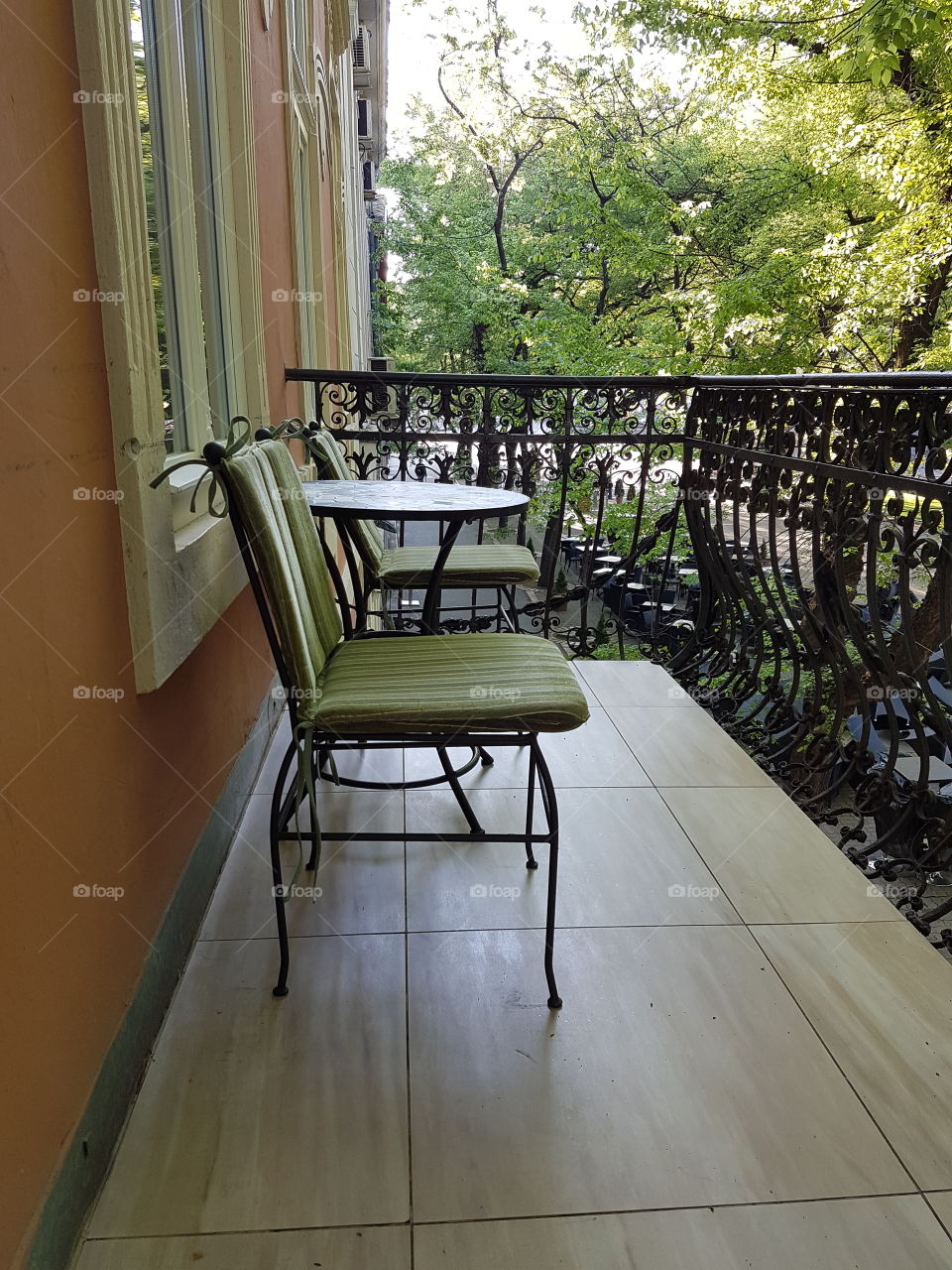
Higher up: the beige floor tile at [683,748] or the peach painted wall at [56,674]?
the peach painted wall at [56,674]

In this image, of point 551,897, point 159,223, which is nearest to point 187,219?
point 159,223

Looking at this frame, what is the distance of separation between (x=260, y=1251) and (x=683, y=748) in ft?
7.11

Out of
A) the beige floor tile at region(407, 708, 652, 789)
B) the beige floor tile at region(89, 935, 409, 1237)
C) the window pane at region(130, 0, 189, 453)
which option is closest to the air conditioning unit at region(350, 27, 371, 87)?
the window pane at region(130, 0, 189, 453)

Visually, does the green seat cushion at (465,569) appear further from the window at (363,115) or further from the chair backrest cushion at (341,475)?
the window at (363,115)

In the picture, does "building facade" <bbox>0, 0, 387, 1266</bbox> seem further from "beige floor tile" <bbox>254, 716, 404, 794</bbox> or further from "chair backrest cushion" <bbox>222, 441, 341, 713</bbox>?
"beige floor tile" <bbox>254, 716, 404, 794</bbox>

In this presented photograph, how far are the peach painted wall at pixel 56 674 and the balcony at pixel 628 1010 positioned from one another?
0.30 meters

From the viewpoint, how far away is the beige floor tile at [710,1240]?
124 centimetres

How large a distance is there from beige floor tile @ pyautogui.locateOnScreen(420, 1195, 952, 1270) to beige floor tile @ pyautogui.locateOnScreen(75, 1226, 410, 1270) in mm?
56

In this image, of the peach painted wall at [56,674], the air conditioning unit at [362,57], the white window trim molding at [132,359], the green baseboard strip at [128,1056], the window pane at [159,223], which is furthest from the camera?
the air conditioning unit at [362,57]

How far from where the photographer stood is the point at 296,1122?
1.46 meters

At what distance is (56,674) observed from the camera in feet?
3.84

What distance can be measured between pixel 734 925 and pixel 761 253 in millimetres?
11060

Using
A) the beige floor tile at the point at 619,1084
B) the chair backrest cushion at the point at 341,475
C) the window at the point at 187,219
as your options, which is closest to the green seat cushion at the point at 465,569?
the chair backrest cushion at the point at 341,475

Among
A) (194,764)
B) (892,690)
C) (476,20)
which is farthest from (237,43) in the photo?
(476,20)
